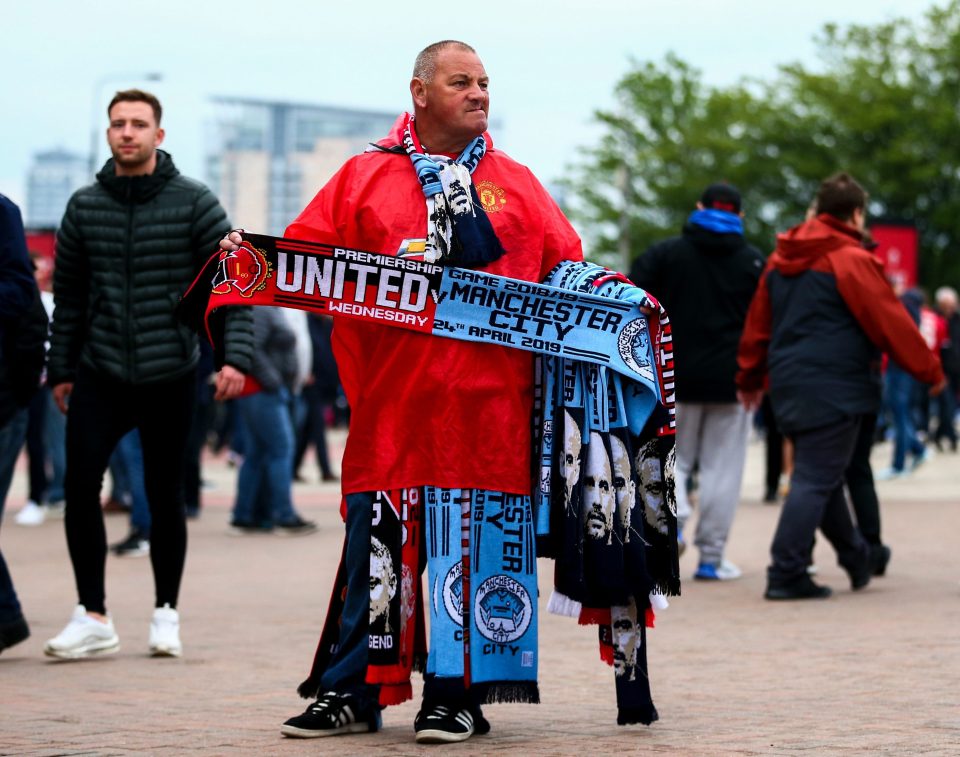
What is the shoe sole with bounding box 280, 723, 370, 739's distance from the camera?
198 inches

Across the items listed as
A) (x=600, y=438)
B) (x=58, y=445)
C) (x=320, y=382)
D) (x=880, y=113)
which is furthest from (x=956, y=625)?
(x=880, y=113)

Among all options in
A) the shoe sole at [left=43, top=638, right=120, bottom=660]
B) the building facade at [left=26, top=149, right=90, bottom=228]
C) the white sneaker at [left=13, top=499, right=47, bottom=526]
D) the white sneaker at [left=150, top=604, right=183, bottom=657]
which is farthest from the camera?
the building facade at [left=26, top=149, right=90, bottom=228]

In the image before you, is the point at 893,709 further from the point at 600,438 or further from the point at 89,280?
the point at 89,280

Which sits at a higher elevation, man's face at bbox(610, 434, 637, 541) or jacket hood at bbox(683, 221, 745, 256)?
jacket hood at bbox(683, 221, 745, 256)

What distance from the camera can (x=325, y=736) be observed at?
5066mm

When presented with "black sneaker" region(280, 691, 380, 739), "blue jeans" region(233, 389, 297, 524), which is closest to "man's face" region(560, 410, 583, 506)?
"black sneaker" region(280, 691, 380, 739)

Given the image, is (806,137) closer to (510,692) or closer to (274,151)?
(510,692)

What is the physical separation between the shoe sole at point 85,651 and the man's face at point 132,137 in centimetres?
177

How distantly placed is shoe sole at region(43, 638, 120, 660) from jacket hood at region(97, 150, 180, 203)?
1.67 meters

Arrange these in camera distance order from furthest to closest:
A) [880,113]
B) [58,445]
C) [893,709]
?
[880,113] → [58,445] → [893,709]

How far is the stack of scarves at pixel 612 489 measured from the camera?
5.01 metres

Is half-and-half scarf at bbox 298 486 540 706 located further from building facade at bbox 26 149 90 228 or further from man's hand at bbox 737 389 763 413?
building facade at bbox 26 149 90 228

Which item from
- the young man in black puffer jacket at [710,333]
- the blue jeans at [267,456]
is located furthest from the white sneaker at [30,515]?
the young man in black puffer jacket at [710,333]

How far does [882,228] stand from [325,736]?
25301mm
